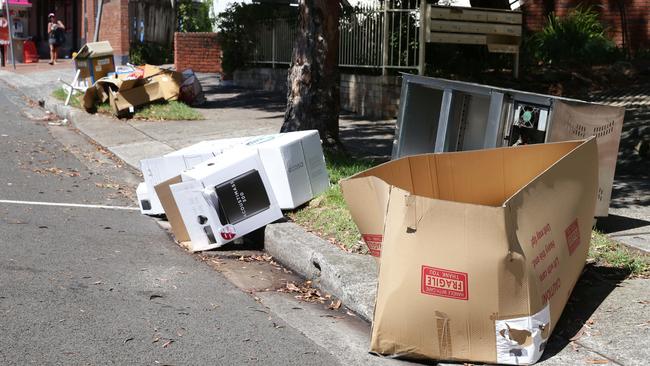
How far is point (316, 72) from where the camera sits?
9.69 metres

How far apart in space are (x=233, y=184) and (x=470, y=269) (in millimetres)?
3105

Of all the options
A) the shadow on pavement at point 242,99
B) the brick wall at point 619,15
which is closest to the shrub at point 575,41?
the brick wall at point 619,15

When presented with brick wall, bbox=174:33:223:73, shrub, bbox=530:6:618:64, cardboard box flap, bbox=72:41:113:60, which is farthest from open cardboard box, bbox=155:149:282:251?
brick wall, bbox=174:33:223:73

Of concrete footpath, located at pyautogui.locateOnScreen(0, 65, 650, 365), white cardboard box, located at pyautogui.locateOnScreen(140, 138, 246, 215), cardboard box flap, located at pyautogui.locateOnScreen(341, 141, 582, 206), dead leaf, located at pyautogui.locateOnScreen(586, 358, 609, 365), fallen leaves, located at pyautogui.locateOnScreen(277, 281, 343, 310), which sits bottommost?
fallen leaves, located at pyautogui.locateOnScreen(277, 281, 343, 310)

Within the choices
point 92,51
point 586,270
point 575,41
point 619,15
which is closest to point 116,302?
point 586,270

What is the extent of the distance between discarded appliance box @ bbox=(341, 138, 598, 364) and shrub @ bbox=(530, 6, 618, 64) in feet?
41.8

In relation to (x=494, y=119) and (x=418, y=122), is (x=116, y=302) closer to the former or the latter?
(x=494, y=119)

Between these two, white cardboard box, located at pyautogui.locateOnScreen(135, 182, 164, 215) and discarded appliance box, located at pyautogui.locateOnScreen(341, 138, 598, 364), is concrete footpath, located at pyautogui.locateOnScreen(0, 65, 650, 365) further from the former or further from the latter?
white cardboard box, located at pyautogui.locateOnScreen(135, 182, 164, 215)

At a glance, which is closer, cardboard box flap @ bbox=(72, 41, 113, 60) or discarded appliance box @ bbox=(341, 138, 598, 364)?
discarded appliance box @ bbox=(341, 138, 598, 364)

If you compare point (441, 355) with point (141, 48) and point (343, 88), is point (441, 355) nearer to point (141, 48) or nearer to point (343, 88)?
point (343, 88)

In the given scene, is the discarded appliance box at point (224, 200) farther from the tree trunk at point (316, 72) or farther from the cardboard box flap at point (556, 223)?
the cardboard box flap at point (556, 223)

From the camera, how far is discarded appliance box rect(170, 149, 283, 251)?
7094mm

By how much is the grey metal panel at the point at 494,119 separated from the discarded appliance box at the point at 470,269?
191 centimetres

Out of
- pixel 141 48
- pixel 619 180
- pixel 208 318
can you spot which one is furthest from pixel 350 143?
pixel 141 48
